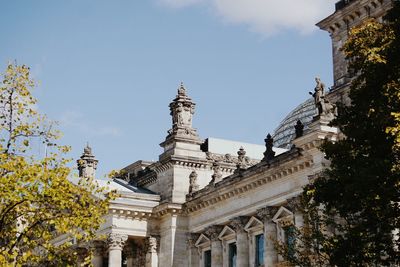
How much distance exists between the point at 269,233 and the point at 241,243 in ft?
9.61

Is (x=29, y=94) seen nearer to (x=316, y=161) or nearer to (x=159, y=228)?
(x=316, y=161)

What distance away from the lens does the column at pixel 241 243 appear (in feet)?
146

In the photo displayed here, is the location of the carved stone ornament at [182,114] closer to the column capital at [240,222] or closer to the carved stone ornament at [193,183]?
the carved stone ornament at [193,183]

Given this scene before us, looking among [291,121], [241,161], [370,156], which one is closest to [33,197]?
[370,156]

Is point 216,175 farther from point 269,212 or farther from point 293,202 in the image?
point 293,202

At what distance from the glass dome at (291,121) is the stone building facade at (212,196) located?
16.7 m

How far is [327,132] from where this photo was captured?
3741 cm

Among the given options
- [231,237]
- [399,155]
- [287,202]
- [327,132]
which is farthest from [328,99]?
[399,155]

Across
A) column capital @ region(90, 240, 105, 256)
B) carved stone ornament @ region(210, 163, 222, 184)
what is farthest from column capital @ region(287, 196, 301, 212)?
column capital @ region(90, 240, 105, 256)

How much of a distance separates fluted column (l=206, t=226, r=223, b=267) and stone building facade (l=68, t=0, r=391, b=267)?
6cm

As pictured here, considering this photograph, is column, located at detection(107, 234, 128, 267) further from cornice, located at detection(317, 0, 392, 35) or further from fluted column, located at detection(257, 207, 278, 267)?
cornice, located at detection(317, 0, 392, 35)

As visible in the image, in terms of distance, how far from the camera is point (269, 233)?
42375 millimetres

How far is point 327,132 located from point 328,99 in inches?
65.5

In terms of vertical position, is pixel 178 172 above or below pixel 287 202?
above
